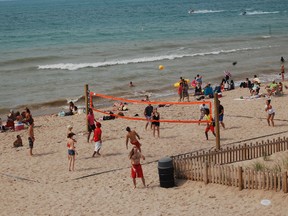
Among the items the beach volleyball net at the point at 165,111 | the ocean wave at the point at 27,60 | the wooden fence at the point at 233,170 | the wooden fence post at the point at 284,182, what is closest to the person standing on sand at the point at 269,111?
the beach volleyball net at the point at 165,111

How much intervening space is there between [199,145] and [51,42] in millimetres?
50852

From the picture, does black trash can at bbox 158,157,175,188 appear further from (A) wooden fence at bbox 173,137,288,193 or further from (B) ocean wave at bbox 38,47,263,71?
(B) ocean wave at bbox 38,47,263,71

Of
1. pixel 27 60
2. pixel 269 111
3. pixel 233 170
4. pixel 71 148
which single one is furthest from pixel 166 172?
pixel 27 60

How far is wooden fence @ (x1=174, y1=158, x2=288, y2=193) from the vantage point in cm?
1286

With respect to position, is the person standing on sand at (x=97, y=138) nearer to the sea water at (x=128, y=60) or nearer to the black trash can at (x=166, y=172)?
the black trash can at (x=166, y=172)

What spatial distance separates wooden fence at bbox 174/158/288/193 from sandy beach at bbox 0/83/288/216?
158mm

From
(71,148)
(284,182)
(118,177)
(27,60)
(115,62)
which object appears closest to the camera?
(284,182)

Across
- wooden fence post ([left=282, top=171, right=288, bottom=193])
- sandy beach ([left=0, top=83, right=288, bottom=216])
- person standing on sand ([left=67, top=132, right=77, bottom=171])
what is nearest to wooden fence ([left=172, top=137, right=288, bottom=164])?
sandy beach ([left=0, top=83, right=288, bottom=216])

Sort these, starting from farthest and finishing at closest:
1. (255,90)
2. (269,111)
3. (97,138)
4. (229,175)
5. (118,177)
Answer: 1. (255,90)
2. (269,111)
3. (97,138)
4. (118,177)
5. (229,175)

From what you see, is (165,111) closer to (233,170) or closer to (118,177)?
(118,177)

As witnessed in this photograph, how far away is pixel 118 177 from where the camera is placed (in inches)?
627

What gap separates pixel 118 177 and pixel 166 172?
6.39 feet

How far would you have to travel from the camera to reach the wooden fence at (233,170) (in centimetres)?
1294

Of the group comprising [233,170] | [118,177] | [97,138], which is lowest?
[118,177]
